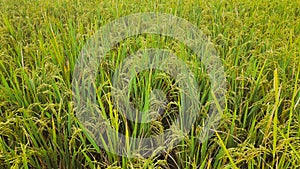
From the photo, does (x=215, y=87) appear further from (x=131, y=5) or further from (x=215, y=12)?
(x=131, y=5)

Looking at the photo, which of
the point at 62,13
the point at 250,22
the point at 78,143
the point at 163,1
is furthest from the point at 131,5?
the point at 78,143

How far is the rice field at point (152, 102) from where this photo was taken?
96cm

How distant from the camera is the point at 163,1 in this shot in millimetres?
2664

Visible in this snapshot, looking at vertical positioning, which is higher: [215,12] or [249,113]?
[215,12]

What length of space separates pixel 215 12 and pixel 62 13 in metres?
1.23

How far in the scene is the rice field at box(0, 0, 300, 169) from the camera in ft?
3.15

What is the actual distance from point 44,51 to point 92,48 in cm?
24

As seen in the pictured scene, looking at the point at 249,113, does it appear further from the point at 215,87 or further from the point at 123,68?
the point at 123,68

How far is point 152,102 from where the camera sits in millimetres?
1083

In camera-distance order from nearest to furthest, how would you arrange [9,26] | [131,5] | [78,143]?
1. [78,143]
2. [9,26]
3. [131,5]

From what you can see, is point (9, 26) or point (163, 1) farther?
point (163, 1)

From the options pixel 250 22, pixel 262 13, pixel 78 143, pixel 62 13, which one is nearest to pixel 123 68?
pixel 78 143

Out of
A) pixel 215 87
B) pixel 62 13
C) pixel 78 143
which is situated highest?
pixel 62 13

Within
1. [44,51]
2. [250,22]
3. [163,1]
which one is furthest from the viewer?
[163,1]
